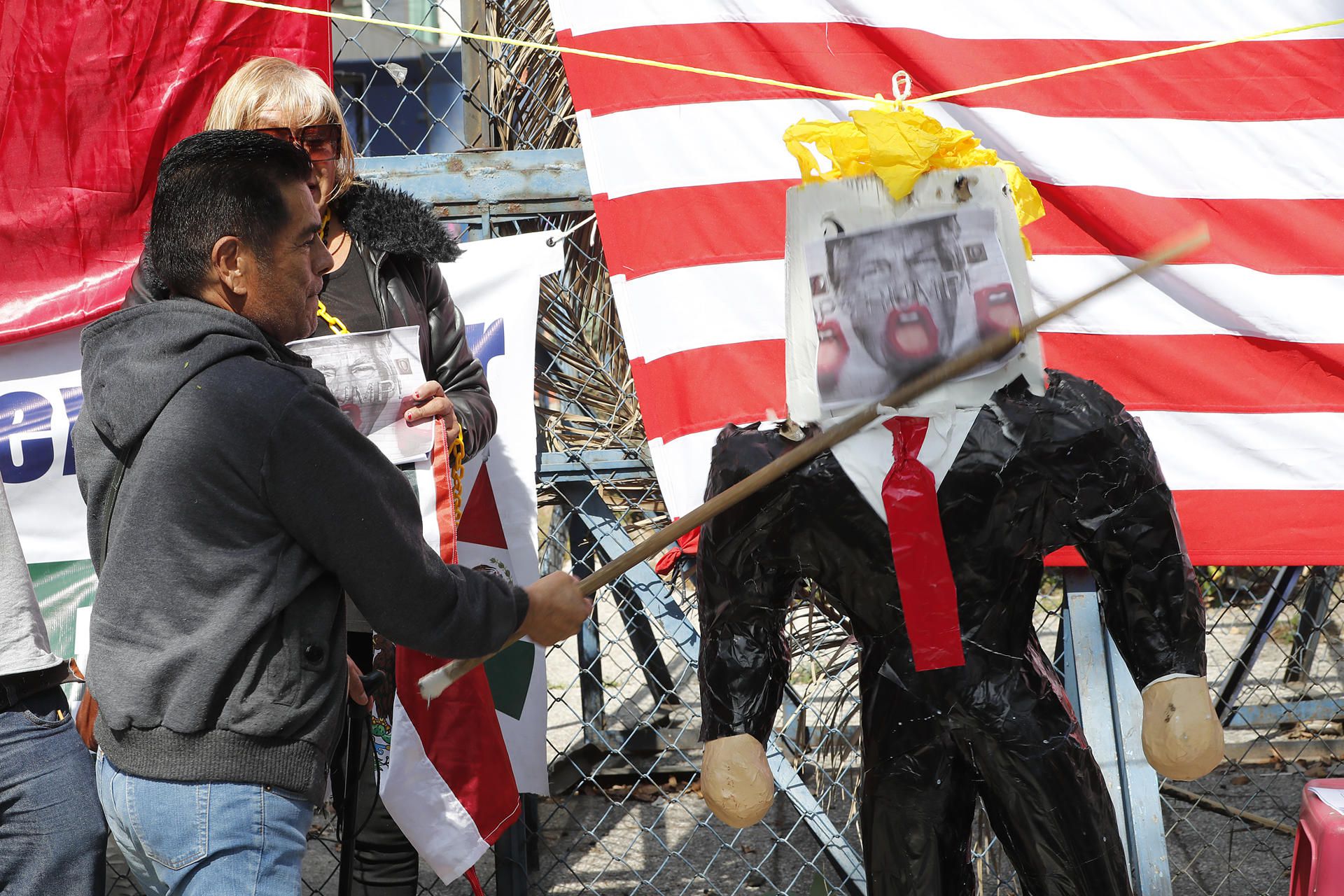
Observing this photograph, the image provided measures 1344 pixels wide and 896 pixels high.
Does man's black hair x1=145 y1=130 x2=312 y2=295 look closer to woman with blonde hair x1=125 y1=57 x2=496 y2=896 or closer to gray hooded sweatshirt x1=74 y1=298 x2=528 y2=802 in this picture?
gray hooded sweatshirt x1=74 y1=298 x2=528 y2=802

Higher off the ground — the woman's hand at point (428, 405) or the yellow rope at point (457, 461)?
the woman's hand at point (428, 405)

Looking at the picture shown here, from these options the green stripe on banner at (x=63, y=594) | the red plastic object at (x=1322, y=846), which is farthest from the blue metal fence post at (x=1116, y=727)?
the green stripe on banner at (x=63, y=594)

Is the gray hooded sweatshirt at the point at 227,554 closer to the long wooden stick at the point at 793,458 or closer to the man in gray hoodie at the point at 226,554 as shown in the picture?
the man in gray hoodie at the point at 226,554

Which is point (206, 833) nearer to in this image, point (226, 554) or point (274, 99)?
point (226, 554)

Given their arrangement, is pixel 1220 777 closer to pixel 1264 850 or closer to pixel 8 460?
pixel 1264 850

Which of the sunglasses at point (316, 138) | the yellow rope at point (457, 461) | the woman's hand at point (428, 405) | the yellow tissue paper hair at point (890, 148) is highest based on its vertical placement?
the yellow tissue paper hair at point (890, 148)

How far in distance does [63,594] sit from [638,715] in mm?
2169

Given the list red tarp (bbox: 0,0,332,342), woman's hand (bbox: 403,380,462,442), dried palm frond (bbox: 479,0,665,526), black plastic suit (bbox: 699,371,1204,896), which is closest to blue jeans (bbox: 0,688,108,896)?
woman's hand (bbox: 403,380,462,442)

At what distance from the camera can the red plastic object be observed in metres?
1.96

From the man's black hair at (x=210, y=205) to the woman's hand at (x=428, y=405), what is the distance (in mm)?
698

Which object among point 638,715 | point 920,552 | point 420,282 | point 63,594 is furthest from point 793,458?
point 638,715

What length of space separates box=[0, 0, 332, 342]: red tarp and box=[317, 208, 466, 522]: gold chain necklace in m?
0.68

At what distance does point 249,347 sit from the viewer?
61.7 inches

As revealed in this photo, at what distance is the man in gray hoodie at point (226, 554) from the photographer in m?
1.52
